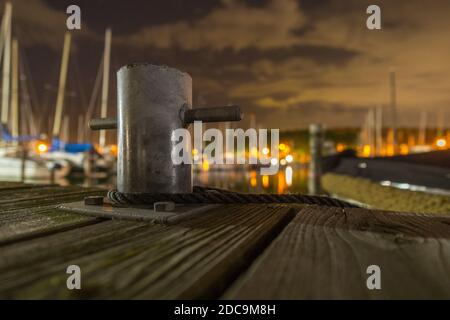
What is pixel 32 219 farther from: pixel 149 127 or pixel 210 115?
pixel 210 115

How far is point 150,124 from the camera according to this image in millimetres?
1629

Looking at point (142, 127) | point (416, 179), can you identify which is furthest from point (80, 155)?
point (142, 127)

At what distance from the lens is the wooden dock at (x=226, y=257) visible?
671 mm

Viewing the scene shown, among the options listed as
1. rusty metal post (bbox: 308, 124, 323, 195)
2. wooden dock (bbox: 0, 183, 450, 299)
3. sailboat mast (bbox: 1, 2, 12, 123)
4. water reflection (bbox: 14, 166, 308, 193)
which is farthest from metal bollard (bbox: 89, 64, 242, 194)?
sailboat mast (bbox: 1, 2, 12, 123)

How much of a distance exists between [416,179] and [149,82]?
8727mm

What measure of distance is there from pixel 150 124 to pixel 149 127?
2 centimetres

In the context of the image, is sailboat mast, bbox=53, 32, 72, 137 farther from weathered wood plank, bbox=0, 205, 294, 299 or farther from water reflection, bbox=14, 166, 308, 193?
weathered wood plank, bbox=0, 205, 294, 299

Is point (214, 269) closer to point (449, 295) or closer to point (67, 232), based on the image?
point (449, 295)

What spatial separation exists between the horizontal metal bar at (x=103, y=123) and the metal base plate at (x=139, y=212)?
53 cm

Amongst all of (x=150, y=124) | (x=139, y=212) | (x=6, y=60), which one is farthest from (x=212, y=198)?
(x=6, y=60)

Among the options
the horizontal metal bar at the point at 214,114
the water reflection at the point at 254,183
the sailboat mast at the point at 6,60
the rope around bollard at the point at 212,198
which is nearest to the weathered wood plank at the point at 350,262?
the rope around bollard at the point at 212,198

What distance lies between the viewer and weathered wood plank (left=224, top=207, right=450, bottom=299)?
26.5 inches

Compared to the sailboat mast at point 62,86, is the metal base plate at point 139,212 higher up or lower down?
lower down

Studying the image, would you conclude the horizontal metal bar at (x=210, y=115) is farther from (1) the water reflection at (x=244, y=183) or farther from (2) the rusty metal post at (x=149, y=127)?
(1) the water reflection at (x=244, y=183)
